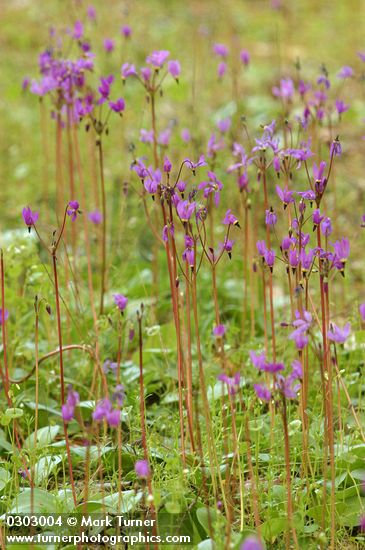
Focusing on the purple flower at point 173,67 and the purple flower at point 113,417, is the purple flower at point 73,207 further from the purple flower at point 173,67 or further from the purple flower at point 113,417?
the purple flower at point 173,67

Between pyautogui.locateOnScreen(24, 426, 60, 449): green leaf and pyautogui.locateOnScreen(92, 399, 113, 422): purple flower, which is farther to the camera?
pyautogui.locateOnScreen(24, 426, 60, 449): green leaf

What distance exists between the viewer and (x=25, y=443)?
2.42 m

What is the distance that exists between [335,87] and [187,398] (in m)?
4.31

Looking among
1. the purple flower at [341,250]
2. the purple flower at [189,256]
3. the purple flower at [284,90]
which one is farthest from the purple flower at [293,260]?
the purple flower at [284,90]

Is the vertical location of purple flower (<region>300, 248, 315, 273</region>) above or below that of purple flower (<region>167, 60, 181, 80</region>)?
below

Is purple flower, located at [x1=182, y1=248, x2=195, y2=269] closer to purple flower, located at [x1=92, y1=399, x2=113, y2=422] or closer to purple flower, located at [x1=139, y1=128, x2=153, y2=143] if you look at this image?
purple flower, located at [x1=92, y1=399, x2=113, y2=422]

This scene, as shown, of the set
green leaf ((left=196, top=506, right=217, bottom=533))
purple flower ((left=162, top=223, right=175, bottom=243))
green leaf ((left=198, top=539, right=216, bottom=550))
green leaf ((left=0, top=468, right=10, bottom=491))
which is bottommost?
green leaf ((left=198, top=539, right=216, bottom=550))

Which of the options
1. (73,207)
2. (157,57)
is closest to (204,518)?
(73,207)

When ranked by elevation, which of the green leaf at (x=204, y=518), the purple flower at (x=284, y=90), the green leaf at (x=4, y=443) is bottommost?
the green leaf at (x=204, y=518)

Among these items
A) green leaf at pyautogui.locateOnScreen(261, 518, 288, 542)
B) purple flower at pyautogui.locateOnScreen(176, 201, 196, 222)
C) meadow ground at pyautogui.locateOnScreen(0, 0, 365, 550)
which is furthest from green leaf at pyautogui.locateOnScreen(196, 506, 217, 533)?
purple flower at pyautogui.locateOnScreen(176, 201, 196, 222)

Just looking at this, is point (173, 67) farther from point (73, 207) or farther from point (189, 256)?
point (189, 256)

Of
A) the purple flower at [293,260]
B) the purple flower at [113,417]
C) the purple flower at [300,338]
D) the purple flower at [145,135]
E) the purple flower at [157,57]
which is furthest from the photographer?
the purple flower at [145,135]

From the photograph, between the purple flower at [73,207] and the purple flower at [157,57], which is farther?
the purple flower at [157,57]

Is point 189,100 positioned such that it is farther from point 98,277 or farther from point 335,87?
point 98,277
